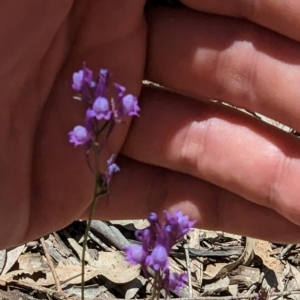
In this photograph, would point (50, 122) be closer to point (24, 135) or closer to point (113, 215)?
point (24, 135)

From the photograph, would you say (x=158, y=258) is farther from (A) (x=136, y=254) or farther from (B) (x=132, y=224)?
(B) (x=132, y=224)

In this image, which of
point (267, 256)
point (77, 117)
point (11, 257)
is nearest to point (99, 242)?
point (11, 257)

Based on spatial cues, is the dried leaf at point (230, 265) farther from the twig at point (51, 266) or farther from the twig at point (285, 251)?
the twig at point (51, 266)

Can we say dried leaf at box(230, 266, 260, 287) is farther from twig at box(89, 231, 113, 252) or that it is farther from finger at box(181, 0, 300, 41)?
finger at box(181, 0, 300, 41)

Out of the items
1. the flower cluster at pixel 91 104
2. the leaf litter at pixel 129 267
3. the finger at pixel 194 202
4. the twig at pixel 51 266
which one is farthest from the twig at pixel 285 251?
the flower cluster at pixel 91 104

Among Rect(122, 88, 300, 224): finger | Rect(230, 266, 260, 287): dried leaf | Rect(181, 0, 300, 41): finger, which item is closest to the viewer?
Rect(181, 0, 300, 41): finger

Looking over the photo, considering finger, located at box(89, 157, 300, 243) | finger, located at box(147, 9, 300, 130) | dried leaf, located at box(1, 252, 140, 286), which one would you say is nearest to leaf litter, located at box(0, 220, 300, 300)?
dried leaf, located at box(1, 252, 140, 286)
